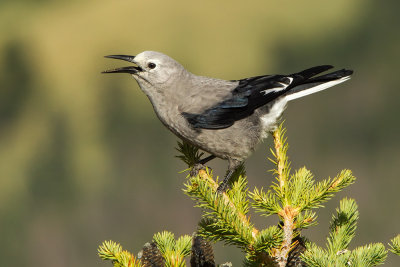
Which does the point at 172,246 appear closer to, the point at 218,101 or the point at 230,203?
the point at 230,203

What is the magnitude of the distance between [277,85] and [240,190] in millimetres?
978

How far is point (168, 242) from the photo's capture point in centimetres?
210

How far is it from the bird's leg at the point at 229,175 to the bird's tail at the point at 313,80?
24.7 inches

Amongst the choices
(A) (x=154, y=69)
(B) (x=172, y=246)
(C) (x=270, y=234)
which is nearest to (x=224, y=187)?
(B) (x=172, y=246)

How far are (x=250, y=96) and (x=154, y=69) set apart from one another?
2.03 feet

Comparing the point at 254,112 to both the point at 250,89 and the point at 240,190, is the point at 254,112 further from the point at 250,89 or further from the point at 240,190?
the point at 240,190

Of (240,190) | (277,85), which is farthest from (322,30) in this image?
(240,190)

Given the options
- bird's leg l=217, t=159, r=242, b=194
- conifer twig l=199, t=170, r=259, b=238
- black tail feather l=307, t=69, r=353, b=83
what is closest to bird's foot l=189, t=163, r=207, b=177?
conifer twig l=199, t=170, r=259, b=238

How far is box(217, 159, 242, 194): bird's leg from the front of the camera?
252 centimetres

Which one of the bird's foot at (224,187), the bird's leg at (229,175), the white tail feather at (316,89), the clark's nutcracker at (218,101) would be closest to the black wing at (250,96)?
the clark's nutcracker at (218,101)

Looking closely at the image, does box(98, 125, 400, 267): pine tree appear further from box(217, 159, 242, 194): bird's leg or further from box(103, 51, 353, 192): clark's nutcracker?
box(103, 51, 353, 192): clark's nutcracker

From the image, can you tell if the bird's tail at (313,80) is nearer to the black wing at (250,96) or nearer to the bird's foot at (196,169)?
the black wing at (250,96)

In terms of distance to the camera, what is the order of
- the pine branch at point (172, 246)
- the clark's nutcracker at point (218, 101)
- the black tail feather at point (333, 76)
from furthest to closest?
the black tail feather at point (333, 76), the clark's nutcracker at point (218, 101), the pine branch at point (172, 246)

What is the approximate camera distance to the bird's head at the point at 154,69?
3115 millimetres
